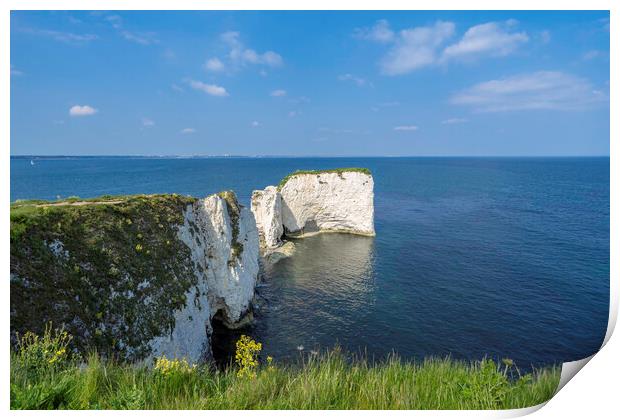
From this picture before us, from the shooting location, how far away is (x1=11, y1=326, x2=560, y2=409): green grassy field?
20.6 ft

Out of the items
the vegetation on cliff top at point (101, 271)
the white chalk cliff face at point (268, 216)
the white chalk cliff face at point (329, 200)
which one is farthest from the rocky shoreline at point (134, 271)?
the white chalk cliff face at point (329, 200)

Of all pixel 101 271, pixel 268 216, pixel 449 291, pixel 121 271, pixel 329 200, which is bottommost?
pixel 449 291

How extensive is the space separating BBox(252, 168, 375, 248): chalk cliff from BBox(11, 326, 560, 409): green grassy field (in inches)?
1751

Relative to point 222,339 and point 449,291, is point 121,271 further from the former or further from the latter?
point 449,291

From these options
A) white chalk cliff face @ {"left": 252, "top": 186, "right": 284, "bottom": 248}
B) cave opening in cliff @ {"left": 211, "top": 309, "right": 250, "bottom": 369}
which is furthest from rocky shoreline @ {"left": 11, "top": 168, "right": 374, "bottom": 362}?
white chalk cliff face @ {"left": 252, "top": 186, "right": 284, "bottom": 248}

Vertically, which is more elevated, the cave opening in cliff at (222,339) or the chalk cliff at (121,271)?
the chalk cliff at (121,271)

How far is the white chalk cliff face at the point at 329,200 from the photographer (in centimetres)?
5231

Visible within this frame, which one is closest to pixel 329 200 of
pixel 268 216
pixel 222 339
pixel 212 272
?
pixel 268 216

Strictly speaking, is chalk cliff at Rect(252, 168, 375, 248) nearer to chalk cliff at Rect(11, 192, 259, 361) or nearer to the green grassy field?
chalk cliff at Rect(11, 192, 259, 361)

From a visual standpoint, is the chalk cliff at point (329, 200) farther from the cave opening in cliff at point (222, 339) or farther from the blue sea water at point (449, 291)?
the cave opening in cliff at point (222, 339)

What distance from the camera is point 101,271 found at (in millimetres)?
13523

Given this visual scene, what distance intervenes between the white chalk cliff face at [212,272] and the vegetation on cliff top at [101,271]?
0.99 meters

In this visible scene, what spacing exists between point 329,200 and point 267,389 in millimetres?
46993

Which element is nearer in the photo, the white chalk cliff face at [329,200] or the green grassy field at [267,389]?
→ the green grassy field at [267,389]
